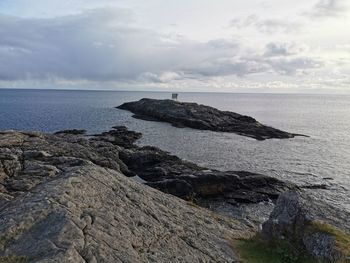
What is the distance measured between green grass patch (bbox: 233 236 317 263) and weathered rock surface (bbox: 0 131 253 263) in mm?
824

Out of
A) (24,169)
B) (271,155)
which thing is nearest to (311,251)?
(24,169)

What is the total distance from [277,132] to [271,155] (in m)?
28.6

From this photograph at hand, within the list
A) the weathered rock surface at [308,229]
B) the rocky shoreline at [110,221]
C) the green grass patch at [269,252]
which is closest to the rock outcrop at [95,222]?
the rocky shoreline at [110,221]

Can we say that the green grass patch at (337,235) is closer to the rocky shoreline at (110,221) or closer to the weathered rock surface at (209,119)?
the rocky shoreline at (110,221)

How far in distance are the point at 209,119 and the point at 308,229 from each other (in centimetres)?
9335

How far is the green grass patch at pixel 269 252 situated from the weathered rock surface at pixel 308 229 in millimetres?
340

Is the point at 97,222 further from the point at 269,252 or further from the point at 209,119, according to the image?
the point at 209,119

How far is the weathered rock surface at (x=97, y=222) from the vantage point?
14.5 metres

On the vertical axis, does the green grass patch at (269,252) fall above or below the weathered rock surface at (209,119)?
above

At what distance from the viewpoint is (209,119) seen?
4464 inches

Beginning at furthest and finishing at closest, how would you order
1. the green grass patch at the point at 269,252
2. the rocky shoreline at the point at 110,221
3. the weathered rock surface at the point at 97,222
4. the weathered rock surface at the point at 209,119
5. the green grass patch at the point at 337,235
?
the weathered rock surface at the point at 209,119 → the green grass patch at the point at 269,252 → the green grass patch at the point at 337,235 → the rocky shoreline at the point at 110,221 → the weathered rock surface at the point at 97,222

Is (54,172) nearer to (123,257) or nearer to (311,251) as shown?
(123,257)

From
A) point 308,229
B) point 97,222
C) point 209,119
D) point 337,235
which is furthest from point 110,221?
point 209,119

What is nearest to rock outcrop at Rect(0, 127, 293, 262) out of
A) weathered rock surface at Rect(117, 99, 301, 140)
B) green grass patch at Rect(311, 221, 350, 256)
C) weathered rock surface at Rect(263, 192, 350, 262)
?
weathered rock surface at Rect(263, 192, 350, 262)
